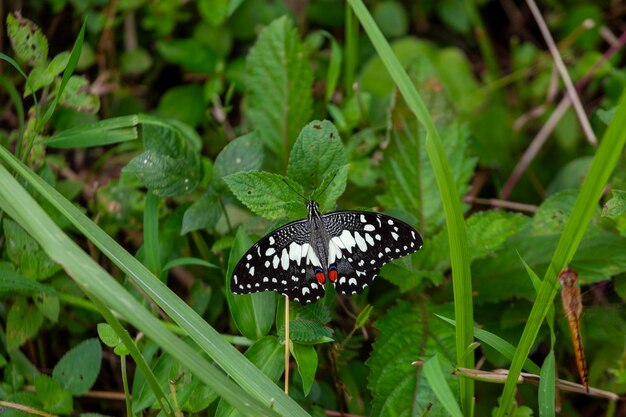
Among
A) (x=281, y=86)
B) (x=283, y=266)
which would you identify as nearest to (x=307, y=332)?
(x=283, y=266)

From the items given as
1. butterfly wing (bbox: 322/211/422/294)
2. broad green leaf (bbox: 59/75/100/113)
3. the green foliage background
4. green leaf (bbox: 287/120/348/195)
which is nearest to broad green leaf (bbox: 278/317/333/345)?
the green foliage background

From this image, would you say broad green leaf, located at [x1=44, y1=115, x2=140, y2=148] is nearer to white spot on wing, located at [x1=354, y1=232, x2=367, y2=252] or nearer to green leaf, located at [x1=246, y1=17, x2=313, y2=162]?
green leaf, located at [x1=246, y1=17, x2=313, y2=162]

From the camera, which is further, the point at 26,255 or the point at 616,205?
the point at 26,255

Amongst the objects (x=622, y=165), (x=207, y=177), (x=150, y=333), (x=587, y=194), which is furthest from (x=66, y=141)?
(x=622, y=165)

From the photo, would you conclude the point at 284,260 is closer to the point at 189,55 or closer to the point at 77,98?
the point at 77,98

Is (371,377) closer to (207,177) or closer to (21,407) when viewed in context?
(207,177)

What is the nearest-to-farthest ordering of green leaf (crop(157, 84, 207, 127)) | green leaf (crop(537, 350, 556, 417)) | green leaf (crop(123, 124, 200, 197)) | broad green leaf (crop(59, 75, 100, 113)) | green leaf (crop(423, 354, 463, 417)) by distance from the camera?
green leaf (crop(423, 354, 463, 417)) < green leaf (crop(537, 350, 556, 417)) < green leaf (crop(123, 124, 200, 197)) < broad green leaf (crop(59, 75, 100, 113)) < green leaf (crop(157, 84, 207, 127))
